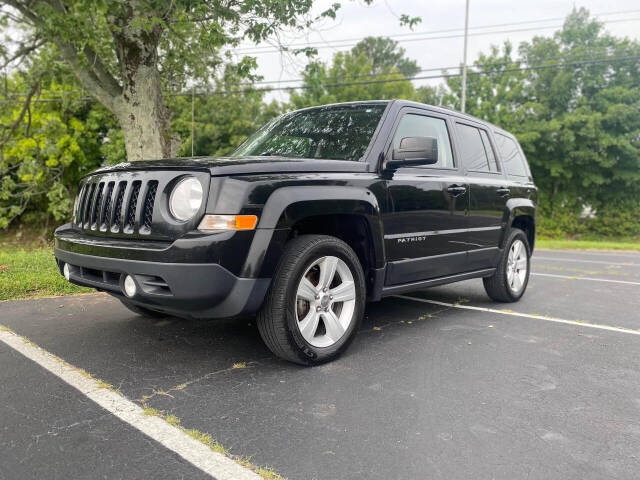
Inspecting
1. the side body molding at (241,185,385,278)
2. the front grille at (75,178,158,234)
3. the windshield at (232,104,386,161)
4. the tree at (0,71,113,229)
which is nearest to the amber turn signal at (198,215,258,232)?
the side body molding at (241,185,385,278)

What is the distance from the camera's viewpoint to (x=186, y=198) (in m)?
3.03

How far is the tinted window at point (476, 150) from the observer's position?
196 inches

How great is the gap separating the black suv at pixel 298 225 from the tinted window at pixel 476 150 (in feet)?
0.11

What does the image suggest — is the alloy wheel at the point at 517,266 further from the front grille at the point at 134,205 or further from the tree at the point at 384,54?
the tree at the point at 384,54

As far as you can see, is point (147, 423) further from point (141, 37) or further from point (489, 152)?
point (141, 37)

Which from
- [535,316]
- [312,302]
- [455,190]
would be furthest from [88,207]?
[535,316]

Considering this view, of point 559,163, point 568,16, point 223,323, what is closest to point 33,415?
point 223,323

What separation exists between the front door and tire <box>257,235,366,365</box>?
18.2 inches

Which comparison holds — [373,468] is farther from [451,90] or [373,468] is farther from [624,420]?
[451,90]

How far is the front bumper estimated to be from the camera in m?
2.89

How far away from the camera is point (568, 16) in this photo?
27.2 m

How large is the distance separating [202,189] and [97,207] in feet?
3.29

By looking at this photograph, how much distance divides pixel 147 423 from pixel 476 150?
403cm

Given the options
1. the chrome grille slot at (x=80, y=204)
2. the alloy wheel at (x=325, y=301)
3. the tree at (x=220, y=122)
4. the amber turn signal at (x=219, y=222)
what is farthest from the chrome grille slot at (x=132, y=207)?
the tree at (x=220, y=122)
